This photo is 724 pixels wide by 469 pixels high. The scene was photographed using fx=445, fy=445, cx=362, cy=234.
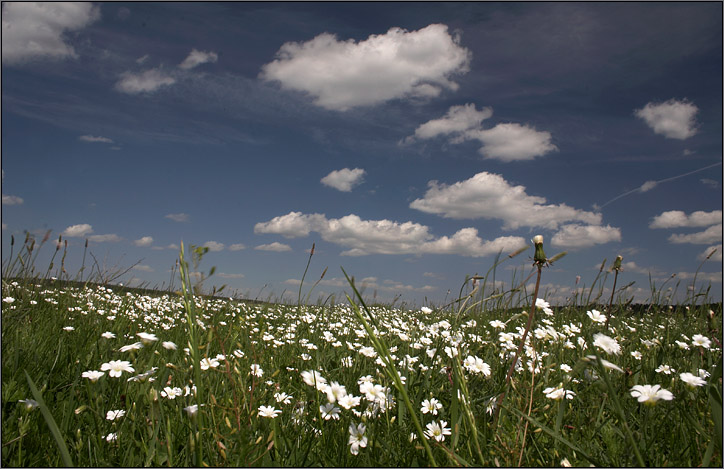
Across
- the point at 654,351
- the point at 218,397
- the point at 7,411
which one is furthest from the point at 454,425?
the point at 654,351

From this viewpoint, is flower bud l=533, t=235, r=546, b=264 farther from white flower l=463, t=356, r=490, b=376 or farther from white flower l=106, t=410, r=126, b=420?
white flower l=106, t=410, r=126, b=420

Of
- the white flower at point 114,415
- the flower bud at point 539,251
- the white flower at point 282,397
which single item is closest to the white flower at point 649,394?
the flower bud at point 539,251

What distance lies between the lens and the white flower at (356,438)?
2.22m

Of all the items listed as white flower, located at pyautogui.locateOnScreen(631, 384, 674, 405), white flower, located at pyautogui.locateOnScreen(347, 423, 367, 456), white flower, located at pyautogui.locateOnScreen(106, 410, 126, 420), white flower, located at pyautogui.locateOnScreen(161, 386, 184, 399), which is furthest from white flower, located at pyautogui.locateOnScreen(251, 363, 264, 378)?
white flower, located at pyautogui.locateOnScreen(631, 384, 674, 405)

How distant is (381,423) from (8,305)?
6.11 meters

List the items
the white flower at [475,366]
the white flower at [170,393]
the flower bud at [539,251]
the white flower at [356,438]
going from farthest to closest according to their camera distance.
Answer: the white flower at [475,366]
the white flower at [170,393]
the white flower at [356,438]
the flower bud at [539,251]

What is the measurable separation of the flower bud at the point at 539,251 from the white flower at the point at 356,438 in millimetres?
1218

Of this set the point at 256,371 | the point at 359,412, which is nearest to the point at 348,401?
the point at 359,412

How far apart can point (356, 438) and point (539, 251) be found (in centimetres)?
129

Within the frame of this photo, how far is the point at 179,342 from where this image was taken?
578cm

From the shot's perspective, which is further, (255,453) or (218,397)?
(218,397)

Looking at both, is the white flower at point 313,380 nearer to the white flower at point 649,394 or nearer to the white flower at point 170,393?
the white flower at point 170,393

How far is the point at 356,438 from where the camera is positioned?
225 cm

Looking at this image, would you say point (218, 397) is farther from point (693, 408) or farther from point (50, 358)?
point (693, 408)
